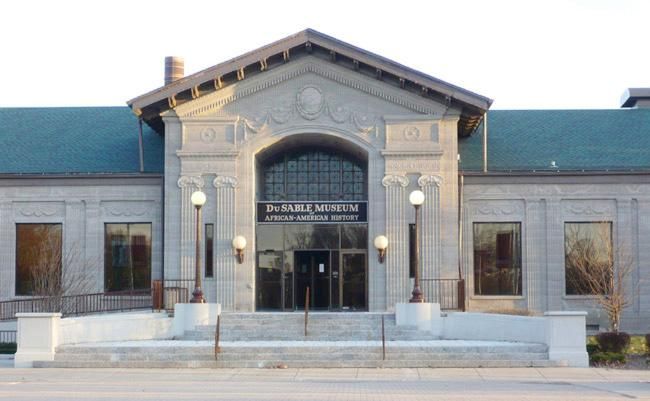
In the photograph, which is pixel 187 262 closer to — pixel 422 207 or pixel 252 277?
pixel 252 277

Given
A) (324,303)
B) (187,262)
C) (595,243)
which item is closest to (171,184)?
(187,262)

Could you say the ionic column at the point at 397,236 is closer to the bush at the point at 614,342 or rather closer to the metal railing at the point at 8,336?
the bush at the point at 614,342

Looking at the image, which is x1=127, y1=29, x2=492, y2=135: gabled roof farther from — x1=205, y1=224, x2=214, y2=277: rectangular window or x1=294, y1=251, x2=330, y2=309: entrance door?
x1=294, y1=251, x2=330, y2=309: entrance door

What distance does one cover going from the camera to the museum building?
36219 mm

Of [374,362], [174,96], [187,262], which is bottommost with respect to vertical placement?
[374,362]

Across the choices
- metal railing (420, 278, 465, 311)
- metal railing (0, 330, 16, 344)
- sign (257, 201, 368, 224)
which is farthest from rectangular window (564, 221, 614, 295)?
metal railing (0, 330, 16, 344)

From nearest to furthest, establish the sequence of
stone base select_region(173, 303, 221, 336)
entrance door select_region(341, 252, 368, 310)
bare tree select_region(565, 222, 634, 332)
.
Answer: stone base select_region(173, 303, 221, 336) < bare tree select_region(565, 222, 634, 332) < entrance door select_region(341, 252, 368, 310)

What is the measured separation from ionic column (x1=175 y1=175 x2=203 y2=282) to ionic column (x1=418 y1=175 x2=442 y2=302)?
25.2ft

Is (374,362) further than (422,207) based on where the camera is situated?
No

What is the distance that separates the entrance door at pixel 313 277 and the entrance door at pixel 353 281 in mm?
571

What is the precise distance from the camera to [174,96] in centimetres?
3588

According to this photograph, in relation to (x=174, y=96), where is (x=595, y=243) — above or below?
below

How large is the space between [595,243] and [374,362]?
1499 cm

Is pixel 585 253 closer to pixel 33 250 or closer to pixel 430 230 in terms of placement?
pixel 430 230
